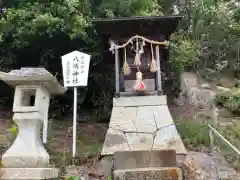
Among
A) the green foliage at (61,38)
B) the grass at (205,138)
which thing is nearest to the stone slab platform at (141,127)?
the grass at (205,138)

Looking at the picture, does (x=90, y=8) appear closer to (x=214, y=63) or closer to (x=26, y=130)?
(x=214, y=63)

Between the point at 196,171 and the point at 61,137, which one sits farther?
the point at 61,137

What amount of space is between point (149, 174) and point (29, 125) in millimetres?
2318

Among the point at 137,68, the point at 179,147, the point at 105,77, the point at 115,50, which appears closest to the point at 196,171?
the point at 179,147

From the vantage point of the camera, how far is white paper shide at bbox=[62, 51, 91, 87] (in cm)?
720

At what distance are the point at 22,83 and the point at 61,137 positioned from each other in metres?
2.64

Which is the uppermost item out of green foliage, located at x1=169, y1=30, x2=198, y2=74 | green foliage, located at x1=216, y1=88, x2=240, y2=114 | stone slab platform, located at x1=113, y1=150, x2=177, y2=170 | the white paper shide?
green foliage, located at x1=169, y1=30, x2=198, y2=74

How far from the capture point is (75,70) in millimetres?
7266

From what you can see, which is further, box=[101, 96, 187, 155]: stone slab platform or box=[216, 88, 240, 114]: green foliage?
box=[216, 88, 240, 114]: green foliage

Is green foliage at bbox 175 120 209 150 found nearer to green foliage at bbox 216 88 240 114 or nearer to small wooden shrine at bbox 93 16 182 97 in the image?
small wooden shrine at bbox 93 16 182 97

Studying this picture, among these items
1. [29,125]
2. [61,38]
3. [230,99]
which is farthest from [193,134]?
[61,38]

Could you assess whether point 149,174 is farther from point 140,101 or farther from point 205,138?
point 205,138

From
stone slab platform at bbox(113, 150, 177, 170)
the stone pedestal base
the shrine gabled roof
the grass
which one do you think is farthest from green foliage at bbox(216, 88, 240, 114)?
the stone pedestal base

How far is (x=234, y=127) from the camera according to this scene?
868cm
